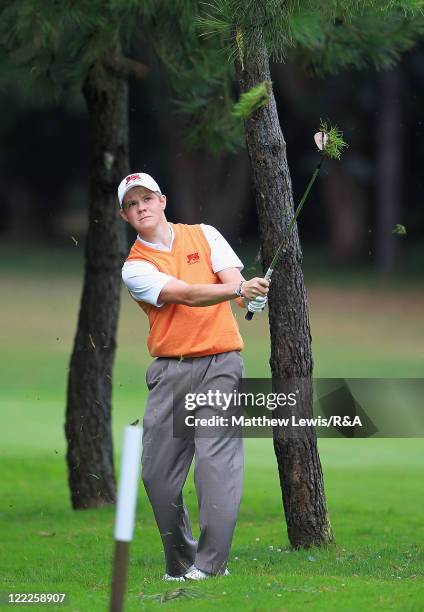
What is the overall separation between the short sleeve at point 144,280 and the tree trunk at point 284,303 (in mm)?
1175

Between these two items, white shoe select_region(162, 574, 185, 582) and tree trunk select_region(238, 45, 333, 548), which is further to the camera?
tree trunk select_region(238, 45, 333, 548)

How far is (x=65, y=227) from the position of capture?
53.7m

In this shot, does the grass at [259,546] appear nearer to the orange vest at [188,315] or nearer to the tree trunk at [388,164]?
the orange vest at [188,315]

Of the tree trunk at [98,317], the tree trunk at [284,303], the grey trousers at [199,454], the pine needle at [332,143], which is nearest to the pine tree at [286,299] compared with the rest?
the tree trunk at [284,303]

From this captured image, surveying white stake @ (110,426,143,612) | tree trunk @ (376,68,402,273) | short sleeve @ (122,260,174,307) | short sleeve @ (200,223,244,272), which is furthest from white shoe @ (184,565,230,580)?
tree trunk @ (376,68,402,273)

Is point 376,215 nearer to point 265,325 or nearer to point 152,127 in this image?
point 152,127

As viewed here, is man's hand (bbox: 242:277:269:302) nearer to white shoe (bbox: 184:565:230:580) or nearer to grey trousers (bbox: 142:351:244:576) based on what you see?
grey trousers (bbox: 142:351:244:576)

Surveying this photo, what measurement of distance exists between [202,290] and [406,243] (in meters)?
37.0

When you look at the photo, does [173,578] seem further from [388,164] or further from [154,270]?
[388,164]

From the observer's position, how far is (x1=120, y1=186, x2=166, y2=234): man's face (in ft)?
21.5

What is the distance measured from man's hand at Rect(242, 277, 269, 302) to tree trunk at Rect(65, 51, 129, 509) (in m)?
4.11

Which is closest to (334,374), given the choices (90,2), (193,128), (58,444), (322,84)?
(58,444)

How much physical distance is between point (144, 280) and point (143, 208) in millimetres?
350

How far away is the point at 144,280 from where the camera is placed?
21.2 ft
